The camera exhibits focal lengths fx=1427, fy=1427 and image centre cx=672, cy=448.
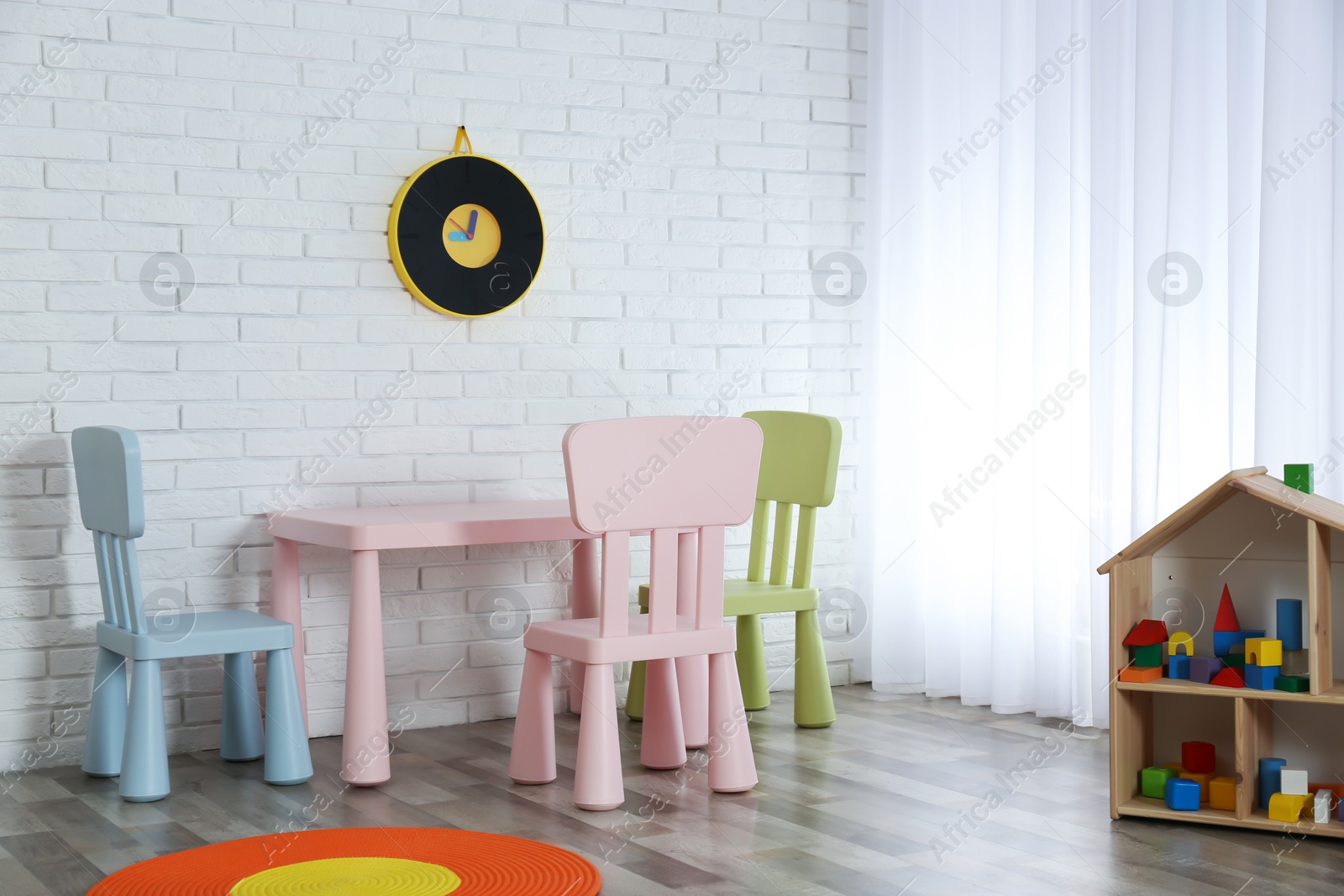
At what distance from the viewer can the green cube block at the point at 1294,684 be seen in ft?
8.23

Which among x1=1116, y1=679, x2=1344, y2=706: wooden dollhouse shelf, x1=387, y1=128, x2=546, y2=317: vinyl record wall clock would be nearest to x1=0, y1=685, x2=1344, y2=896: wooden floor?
x1=1116, y1=679, x2=1344, y2=706: wooden dollhouse shelf

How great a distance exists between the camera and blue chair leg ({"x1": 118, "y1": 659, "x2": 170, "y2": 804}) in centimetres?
284

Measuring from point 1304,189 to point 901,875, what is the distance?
5.51ft

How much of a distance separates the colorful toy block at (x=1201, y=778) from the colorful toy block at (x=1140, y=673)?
0.63 feet

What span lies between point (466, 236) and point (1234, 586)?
200 cm

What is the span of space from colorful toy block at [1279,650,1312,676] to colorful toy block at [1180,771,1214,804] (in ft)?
0.81

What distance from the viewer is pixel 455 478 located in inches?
145

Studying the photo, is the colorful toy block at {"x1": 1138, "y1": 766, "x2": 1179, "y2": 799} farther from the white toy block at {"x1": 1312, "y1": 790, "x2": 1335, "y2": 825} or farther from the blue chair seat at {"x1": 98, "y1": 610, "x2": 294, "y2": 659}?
the blue chair seat at {"x1": 98, "y1": 610, "x2": 294, "y2": 659}

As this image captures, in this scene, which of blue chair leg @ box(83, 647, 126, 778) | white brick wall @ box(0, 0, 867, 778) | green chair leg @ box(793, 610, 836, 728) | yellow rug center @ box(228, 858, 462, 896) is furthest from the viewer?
green chair leg @ box(793, 610, 836, 728)

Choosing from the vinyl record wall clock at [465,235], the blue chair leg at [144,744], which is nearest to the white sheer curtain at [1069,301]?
the vinyl record wall clock at [465,235]

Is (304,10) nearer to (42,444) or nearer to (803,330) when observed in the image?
(42,444)

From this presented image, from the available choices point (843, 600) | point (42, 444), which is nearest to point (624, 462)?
point (42, 444)

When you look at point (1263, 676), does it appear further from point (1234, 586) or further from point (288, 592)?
point (288, 592)

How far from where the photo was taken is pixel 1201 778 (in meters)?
2.65
